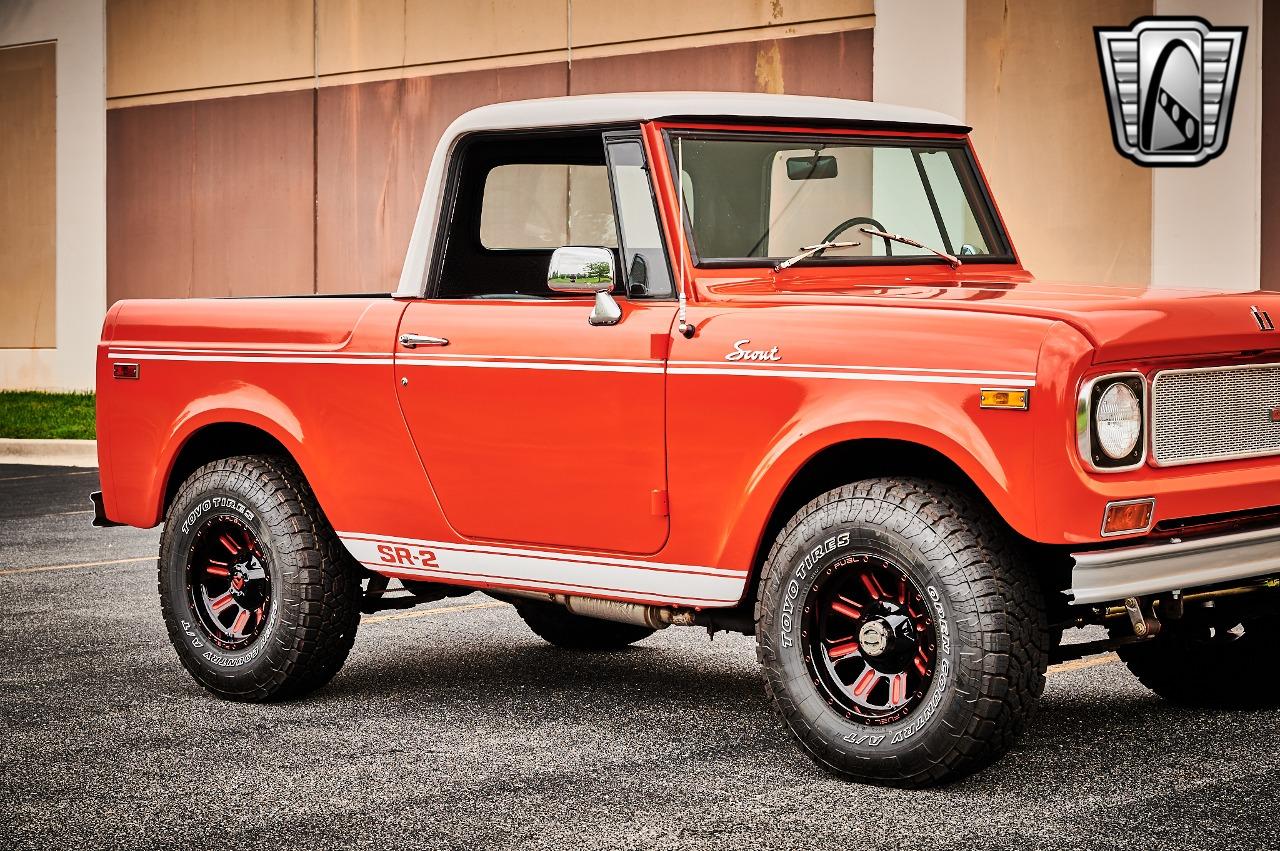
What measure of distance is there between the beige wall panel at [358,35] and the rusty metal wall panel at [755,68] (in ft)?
9.73

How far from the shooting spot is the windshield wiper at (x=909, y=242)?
240 inches

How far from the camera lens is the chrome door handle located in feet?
19.7

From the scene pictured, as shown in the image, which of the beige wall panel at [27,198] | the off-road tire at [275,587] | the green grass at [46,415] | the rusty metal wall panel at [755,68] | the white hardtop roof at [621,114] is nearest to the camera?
the white hardtop roof at [621,114]

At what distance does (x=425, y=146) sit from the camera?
21500 mm

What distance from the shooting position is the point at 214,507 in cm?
659

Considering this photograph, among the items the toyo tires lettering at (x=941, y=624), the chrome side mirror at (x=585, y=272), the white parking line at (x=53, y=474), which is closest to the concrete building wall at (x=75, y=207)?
the white parking line at (x=53, y=474)

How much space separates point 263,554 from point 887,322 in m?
2.64

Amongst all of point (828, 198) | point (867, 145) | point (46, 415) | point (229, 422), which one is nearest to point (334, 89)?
point (46, 415)

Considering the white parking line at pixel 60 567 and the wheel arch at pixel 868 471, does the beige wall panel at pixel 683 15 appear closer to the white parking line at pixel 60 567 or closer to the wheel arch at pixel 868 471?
the white parking line at pixel 60 567

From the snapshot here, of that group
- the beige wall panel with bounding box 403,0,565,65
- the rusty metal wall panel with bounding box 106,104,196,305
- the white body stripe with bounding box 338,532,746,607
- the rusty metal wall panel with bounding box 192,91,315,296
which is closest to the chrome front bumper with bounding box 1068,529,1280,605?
the white body stripe with bounding box 338,532,746,607

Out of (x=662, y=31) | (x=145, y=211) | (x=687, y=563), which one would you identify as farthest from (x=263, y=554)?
(x=145, y=211)

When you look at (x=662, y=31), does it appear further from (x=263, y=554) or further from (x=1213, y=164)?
(x=263, y=554)

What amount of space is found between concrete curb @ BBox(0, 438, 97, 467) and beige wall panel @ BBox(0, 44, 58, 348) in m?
8.92

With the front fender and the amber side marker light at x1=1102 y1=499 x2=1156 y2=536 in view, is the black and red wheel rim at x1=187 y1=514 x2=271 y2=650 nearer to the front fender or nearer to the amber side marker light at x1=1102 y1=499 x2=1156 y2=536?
the front fender
